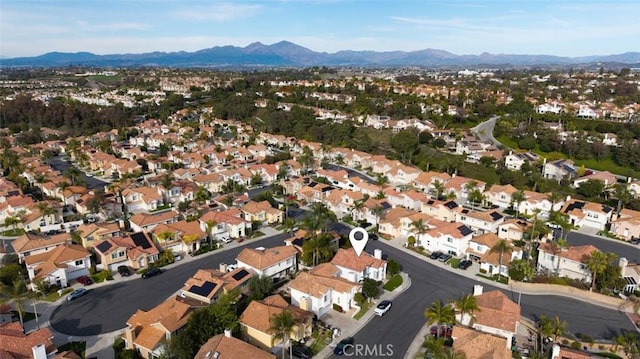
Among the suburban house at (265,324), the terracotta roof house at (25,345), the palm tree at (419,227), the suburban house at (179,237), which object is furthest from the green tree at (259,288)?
the palm tree at (419,227)

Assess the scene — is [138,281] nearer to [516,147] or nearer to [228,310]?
[228,310]

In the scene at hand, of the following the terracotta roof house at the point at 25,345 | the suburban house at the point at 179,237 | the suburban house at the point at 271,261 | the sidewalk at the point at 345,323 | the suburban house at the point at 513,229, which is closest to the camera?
the terracotta roof house at the point at 25,345

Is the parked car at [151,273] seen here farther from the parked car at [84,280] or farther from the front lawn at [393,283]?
the front lawn at [393,283]

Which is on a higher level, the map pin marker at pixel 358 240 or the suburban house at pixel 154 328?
the map pin marker at pixel 358 240

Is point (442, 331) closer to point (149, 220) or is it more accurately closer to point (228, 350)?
point (228, 350)

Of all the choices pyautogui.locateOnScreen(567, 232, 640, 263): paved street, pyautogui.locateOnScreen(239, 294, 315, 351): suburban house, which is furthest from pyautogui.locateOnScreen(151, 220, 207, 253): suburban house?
pyautogui.locateOnScreen(567, 232, 640, 263): paved street

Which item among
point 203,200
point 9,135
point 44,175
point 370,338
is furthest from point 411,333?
point 9,135

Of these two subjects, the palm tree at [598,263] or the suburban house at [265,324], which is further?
the palm tree at [598,263]

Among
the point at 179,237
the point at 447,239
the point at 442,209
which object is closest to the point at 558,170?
the point at 442,209
